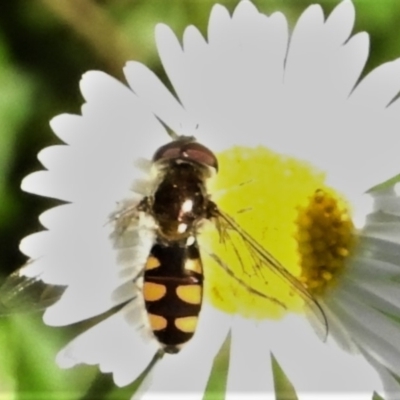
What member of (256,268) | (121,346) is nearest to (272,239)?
(256,268)

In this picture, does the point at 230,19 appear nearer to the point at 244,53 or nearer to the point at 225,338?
the point at 244,53

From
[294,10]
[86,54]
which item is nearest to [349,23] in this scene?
[294,10]

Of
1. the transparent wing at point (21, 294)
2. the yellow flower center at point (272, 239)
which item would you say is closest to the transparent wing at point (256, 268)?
the yellow flower center at point (272, 239)

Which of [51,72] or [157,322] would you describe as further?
[51,72]

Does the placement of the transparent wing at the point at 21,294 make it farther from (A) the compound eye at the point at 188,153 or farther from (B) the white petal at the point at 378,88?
(B) the white petal at the point at 378,88

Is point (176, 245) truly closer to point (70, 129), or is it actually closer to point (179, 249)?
point (179, 249)

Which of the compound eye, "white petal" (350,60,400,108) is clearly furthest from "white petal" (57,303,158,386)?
"white petal" (350,60,400,108)

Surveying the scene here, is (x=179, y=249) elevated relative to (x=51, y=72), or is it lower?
lower
